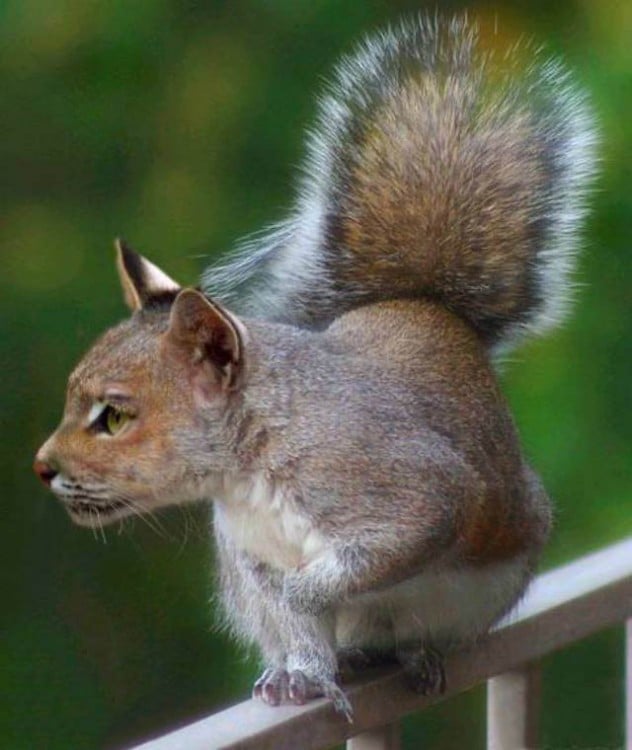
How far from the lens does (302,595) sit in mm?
1494

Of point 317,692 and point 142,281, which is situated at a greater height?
point 142,281

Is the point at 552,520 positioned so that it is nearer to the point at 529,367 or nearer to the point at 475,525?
the point at 475,525

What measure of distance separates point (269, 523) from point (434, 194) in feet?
1.56

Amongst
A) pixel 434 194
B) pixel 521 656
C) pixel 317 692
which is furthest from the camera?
pixel 434 194

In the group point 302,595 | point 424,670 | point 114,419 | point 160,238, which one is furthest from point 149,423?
point 160,238

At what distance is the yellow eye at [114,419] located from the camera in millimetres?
1509

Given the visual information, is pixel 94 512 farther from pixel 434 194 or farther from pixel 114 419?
pixel 434 194

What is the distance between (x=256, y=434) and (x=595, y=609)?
273 millimetres

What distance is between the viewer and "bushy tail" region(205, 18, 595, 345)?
184 centimetres

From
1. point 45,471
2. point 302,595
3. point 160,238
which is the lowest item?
point 160,238

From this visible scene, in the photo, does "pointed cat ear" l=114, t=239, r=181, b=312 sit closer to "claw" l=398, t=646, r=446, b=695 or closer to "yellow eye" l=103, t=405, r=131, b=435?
"yellow eye" l=103, t=405, r=131, b=435

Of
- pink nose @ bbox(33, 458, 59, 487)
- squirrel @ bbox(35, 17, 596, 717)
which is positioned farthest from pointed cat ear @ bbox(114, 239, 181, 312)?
pink nose @ bbox(33, 458, 59, 487)

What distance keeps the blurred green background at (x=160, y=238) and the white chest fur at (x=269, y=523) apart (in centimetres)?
109

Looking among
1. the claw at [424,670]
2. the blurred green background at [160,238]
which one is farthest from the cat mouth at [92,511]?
the blurred green background at [160,238]
